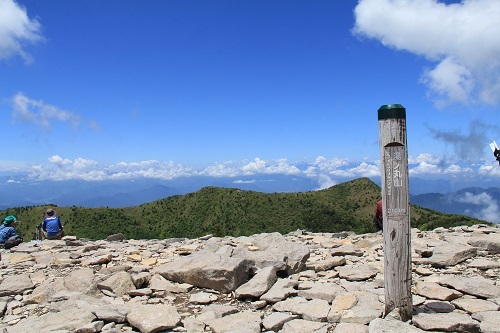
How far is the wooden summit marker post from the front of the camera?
6336mm

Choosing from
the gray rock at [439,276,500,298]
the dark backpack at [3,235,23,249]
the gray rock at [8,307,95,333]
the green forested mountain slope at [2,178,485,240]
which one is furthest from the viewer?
the green forested mountain slope at [2,178,485,240]

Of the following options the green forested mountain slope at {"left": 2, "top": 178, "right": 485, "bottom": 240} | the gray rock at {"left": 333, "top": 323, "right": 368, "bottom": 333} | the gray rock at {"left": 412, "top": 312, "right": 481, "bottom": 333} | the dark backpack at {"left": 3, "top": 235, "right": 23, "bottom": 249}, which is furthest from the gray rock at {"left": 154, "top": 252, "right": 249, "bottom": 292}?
the green forested mountain slope at {"left": 2, "top": 178, "right": 485, "bottom": 240}

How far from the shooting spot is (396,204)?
6.38 meters

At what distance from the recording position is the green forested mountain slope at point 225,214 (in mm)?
68688

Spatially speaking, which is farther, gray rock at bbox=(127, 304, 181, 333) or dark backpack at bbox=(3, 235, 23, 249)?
dark backpack at bbox=(3, 235, 23, 249)

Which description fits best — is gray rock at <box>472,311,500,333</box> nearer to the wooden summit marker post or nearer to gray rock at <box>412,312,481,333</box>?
gray rock at <box>412,312,481,333</box>

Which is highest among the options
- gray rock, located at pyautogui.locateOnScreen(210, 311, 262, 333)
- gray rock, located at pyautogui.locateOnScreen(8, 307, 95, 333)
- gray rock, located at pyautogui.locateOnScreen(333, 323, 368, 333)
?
gray rock, located at pyautogui.locateOnScreen(333, 323, 368, 333)

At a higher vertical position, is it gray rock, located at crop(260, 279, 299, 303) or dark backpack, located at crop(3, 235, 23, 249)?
dark backpack, located at crop(3, 235, 23, 249)

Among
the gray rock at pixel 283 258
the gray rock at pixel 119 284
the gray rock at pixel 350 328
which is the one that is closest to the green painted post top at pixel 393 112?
the gray rock at pixel 350 328

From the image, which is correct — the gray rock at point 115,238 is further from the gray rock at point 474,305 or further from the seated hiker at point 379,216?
the gray rock at point 474,305

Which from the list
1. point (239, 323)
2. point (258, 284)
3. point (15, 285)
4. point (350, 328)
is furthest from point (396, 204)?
point (15, 285)

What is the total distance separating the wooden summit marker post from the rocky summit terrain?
355 mm

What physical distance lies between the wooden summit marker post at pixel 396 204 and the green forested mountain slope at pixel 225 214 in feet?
189

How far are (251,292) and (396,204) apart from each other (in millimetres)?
3777
